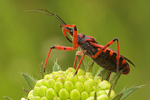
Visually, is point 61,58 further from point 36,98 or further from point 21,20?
point 36,98

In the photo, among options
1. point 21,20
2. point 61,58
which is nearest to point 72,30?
point 61,58

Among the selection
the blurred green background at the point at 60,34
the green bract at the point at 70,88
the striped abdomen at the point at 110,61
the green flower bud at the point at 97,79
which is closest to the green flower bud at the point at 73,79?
the green bract at the point at 70,88

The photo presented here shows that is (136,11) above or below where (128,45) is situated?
above

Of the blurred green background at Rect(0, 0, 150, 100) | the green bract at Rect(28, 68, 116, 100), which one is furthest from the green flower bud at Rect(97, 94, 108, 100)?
the blurred green background at Rect(0, 0, 150, 100)

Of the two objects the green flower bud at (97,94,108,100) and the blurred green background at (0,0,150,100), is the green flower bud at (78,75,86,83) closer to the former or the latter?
the green flower bud at (97,94,108,100)

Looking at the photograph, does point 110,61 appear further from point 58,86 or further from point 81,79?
point 58,86

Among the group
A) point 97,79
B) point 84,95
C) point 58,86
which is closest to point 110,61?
point 97,79
